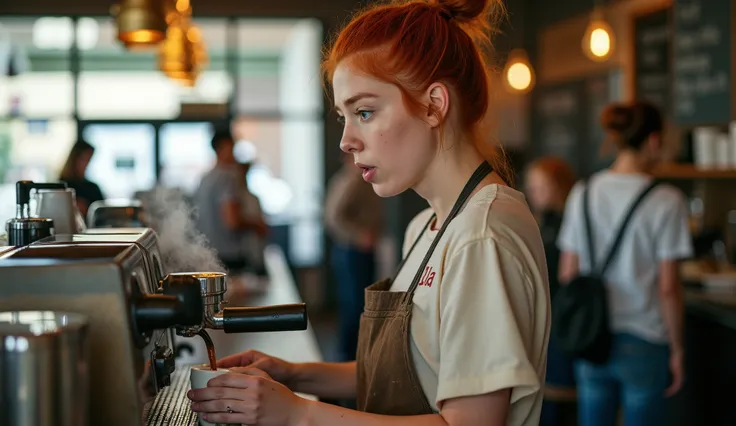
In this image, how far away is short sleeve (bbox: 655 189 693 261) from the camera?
318 cm

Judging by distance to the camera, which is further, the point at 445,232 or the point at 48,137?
the point at 48,137

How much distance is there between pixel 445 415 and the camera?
1219 millimetres

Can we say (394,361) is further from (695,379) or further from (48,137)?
(48,137)

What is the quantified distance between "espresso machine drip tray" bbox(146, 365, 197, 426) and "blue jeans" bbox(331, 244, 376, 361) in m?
4.68

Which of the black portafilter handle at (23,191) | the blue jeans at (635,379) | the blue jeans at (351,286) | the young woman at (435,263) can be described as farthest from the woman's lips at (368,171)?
the blue jeans at (351,286)

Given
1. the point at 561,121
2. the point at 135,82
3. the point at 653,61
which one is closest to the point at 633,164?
the point at 653,61

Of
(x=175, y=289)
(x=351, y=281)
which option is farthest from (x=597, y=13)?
(x=175, y=289)

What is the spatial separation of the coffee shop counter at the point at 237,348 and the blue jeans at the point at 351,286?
111cm

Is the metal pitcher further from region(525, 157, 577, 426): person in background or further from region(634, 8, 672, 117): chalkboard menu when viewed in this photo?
region(634, 8, 672, 117): chalkboard menu

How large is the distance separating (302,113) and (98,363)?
8.81 metres

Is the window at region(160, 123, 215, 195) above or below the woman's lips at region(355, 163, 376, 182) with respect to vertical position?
above

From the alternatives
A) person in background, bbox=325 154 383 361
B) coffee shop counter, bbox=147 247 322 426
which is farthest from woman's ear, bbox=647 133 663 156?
person in background, bbox=325 154 383 361

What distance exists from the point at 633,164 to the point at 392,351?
7.37 feet

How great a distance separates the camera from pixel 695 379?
4.02 meters
